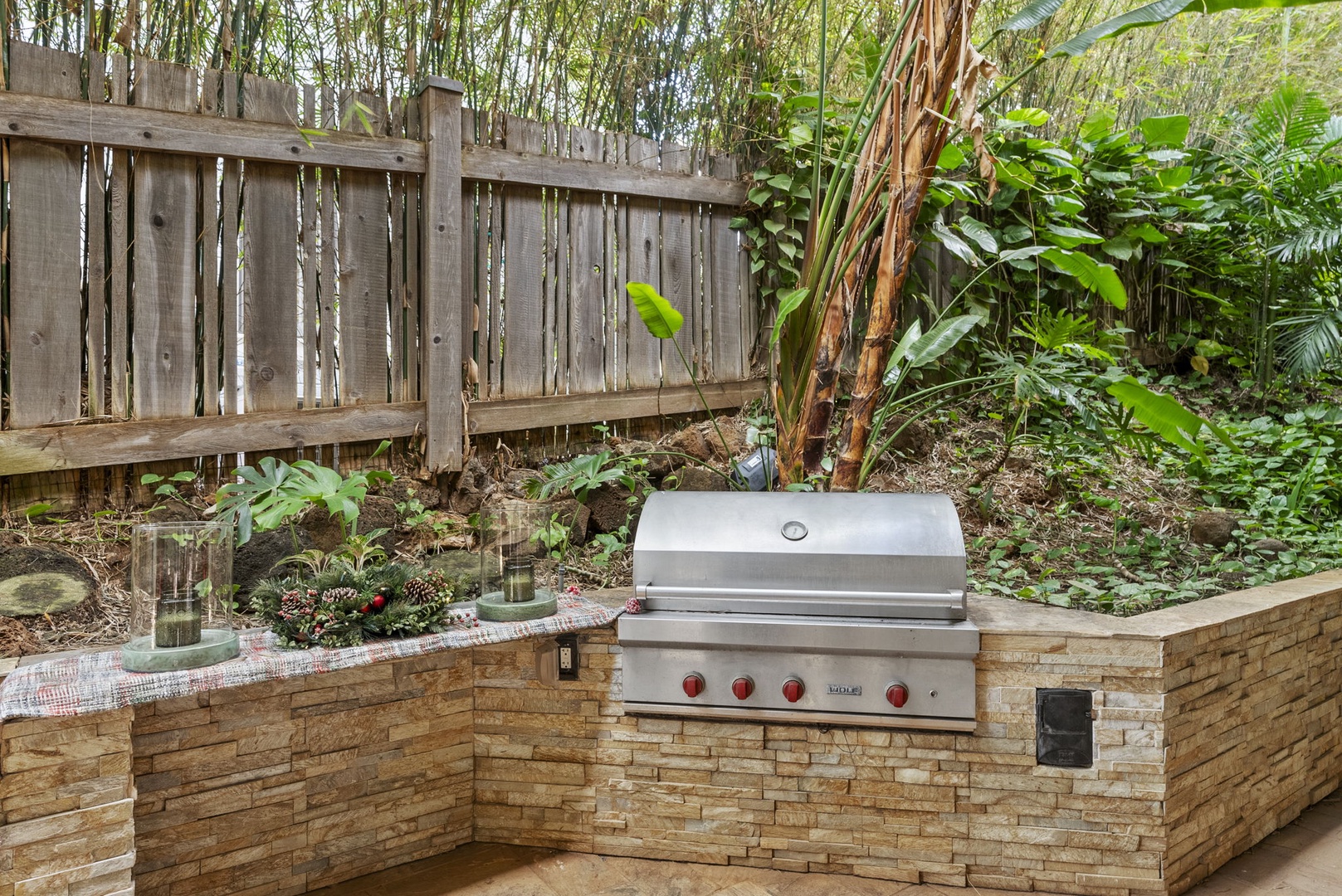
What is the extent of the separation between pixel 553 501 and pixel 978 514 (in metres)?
1.75

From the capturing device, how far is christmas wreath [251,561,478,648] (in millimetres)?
1910

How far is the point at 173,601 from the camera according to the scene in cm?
177

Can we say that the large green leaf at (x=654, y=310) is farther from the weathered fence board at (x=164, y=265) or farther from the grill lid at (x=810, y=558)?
the weathered fence board at (x=164, y=265)

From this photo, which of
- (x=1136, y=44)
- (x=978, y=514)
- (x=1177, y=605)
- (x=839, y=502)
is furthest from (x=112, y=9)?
(x=1136, y=44)

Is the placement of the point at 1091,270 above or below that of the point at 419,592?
above

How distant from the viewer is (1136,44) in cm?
521

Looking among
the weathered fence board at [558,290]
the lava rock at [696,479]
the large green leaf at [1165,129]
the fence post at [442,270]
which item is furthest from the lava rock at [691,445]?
the large green leaf at [1165,129]

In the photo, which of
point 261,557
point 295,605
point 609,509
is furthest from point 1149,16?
point 261,557

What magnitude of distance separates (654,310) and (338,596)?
4.73 ft

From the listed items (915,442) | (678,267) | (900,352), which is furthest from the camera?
(915,442)

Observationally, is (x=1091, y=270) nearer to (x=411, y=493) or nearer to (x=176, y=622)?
(x=411, y=493)

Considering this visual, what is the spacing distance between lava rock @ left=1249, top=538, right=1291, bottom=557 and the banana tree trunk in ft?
5.53

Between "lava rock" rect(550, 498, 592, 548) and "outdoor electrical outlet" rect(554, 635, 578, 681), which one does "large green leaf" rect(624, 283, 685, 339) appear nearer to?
"lava rock" rect(550, 498, 592, 548)

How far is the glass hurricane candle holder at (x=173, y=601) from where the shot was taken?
5.64 ft
